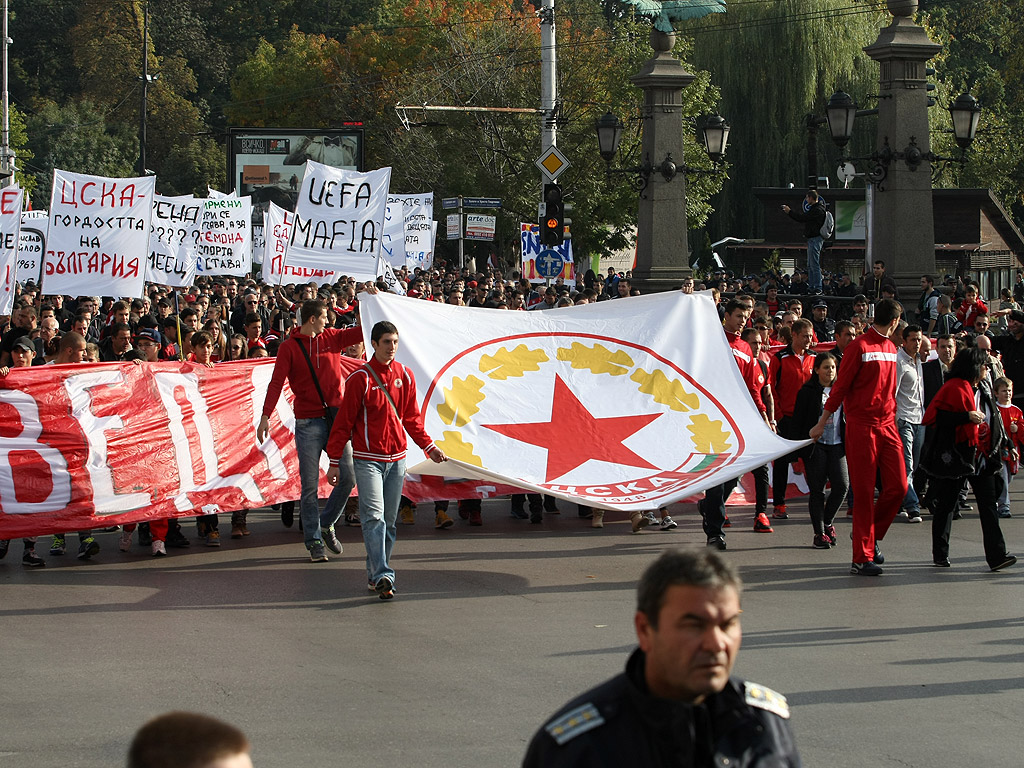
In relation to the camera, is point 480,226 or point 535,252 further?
point 480,226

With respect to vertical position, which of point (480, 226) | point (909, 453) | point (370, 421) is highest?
point (480, 226)

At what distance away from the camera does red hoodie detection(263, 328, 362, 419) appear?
10.2 m

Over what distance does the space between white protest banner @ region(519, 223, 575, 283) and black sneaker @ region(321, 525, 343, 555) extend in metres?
14.6

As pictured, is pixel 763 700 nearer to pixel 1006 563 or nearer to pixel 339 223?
pixel 1006 563

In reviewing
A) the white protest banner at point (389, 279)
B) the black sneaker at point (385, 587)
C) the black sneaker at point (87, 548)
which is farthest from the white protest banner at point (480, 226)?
the black sneaker at point (385, 587)

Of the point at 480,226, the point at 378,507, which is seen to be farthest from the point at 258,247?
the point at 378,507

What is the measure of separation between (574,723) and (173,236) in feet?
75.2

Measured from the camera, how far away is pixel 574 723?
2.57 m

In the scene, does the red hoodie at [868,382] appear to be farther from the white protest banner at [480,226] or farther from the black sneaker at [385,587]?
the white protest banner at [480,226]

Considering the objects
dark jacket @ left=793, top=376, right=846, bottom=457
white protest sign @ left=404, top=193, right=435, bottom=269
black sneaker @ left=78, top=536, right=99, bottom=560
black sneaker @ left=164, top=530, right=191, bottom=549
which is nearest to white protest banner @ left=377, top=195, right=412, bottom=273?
white protest sign @ left=404, top=193, right=435, bottom=269

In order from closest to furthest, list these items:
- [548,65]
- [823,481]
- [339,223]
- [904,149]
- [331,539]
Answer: [331,539] → [823,481] → [904,149] → [339,223] → [548,65]

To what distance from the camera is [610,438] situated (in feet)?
35.6

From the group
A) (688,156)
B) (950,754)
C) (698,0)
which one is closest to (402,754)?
(950,754)

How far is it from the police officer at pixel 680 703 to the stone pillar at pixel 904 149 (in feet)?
52.9
